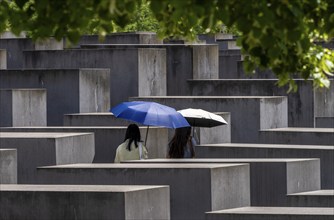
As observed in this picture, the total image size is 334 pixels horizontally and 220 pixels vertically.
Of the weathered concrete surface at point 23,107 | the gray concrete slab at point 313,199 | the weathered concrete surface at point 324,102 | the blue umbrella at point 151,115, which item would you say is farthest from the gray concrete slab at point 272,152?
the weathered concrete surface at point 324,102

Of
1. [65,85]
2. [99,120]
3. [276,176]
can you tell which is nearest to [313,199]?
[276,176]

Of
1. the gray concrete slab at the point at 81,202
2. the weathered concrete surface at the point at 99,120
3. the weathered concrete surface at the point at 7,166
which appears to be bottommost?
the gray concrete slab at the point at 81,202

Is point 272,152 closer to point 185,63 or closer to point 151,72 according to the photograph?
point 151,72

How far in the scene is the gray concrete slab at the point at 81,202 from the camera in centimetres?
1091

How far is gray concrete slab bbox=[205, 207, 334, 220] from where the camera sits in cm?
1154

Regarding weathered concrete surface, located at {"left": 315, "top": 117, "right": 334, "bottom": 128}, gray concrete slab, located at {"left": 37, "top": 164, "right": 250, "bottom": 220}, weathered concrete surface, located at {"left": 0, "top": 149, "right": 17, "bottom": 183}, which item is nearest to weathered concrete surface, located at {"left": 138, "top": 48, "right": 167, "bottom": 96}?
weathered concrete surface, located at {"left": 315, "top": 117, "right": 334, "bottom": 128}

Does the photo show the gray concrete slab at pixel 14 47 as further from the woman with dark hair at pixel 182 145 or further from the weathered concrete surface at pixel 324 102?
the woman with dark hair at pixel 182 145

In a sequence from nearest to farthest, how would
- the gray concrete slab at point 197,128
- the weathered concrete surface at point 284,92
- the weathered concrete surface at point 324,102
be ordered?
the gray concrete slab at point 197,128
the weathered concrete surface at point 284,92
the weathered concrete surface at point 324,102

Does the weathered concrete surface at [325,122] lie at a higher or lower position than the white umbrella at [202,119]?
lower

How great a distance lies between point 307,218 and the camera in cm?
1152

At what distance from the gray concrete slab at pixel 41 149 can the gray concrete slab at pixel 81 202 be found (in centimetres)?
381

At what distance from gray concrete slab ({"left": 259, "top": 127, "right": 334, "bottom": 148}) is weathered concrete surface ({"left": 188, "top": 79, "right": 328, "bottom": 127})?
3.84 meters

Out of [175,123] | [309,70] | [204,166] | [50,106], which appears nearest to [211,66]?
[50,106]

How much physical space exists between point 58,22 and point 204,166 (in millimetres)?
7299
